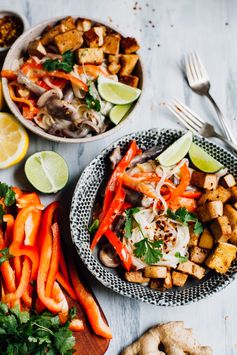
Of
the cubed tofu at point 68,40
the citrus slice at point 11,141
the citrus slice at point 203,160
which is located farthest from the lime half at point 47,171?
the citrus slice at point 203,160

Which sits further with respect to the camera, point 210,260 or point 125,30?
point 125,30

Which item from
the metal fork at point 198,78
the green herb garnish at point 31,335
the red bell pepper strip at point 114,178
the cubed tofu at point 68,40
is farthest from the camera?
the metal fork at point 198,78

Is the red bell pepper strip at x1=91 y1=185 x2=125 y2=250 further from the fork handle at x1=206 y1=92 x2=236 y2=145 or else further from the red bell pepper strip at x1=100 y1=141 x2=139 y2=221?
the fork handle at x1=206 y1=92 x2=236 y2=145

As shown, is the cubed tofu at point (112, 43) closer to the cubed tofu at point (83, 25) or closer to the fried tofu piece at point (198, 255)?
the cubed tofu at point (83, 25)

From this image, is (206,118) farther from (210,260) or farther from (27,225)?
(27,225)

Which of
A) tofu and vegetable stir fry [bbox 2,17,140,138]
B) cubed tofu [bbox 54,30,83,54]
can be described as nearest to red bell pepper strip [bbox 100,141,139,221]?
tofu and vegetable stir fry [bbox 2,17,140,138]

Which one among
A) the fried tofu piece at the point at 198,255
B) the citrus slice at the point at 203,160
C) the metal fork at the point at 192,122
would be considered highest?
the metal fork at the point at 192,122

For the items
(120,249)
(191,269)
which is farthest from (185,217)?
(120,249)

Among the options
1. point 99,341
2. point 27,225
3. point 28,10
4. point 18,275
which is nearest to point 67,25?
point 28,10
